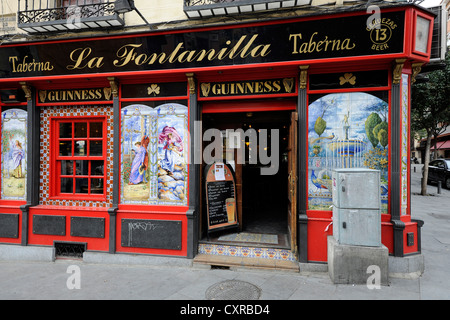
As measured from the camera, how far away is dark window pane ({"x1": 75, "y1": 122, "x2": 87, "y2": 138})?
597 cm

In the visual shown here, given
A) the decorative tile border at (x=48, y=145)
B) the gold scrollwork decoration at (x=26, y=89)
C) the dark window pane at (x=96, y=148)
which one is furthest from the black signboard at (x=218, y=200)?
the gold scrollwork decoration at (x=26, y=89)

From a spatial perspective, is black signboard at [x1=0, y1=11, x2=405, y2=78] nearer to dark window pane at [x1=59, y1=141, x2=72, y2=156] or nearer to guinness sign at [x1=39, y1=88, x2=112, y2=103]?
guinness sign at [x1=39, y1=88, x2=112, y2=103]

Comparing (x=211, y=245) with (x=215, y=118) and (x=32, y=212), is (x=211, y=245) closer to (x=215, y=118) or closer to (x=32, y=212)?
(x=215, y=118)

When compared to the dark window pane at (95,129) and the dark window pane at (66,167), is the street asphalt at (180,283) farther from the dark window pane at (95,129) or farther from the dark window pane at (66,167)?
the dark window pane at (95,129)

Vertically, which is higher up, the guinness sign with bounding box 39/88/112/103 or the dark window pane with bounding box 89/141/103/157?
the guinness sign with bounding box 39/88/112/103

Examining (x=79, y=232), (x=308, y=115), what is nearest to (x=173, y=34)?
(x=308, y=115)

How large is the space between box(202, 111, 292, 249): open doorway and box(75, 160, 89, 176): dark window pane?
10.2 ft

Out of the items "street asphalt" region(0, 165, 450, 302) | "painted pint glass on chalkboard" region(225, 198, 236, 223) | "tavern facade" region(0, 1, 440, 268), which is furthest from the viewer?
"painted pint glass on chalkboard" region(225, 198, 236, 223)

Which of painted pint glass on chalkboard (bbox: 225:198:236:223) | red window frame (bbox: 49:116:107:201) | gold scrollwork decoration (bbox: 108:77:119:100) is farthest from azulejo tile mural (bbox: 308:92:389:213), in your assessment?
red window frame (bbox: 49:116:107:201)

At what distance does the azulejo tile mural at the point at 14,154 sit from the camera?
598 centimetres

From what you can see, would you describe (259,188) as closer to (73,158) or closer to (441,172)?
(73,158)

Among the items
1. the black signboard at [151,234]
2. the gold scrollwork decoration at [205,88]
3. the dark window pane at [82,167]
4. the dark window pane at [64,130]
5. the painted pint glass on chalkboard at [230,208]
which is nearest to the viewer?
the black signboard at [151,234]

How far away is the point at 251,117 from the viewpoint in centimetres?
667

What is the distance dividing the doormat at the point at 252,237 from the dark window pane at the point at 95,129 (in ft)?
13.0
